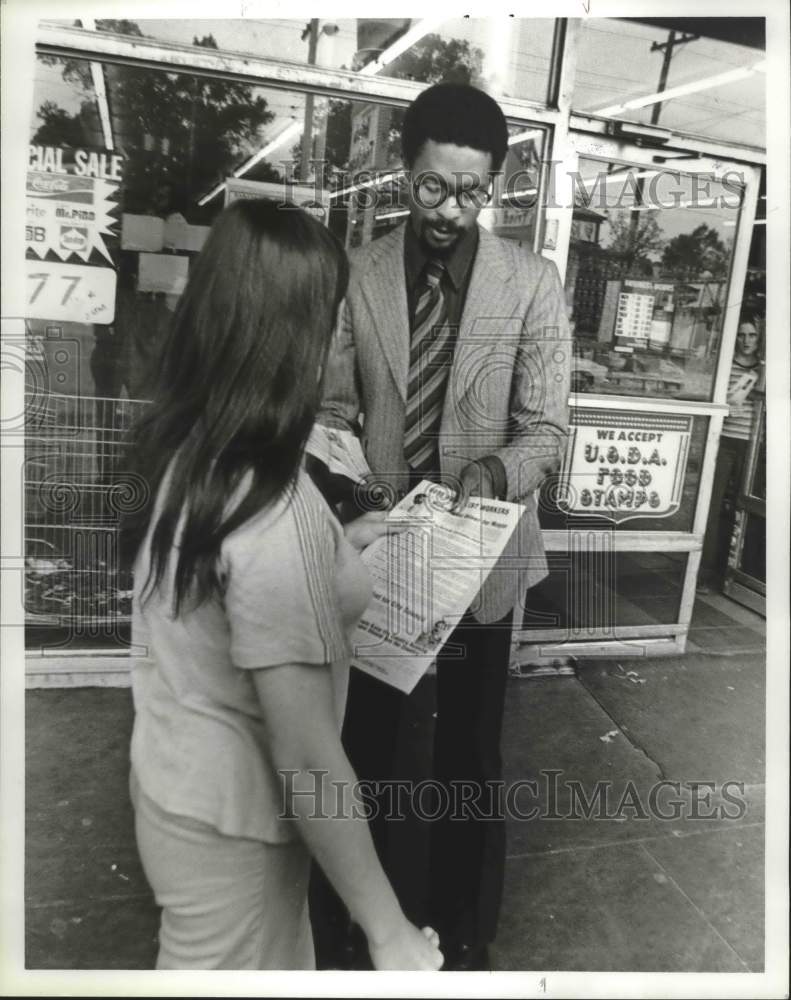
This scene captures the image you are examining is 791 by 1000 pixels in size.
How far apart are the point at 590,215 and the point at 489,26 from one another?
76 cm

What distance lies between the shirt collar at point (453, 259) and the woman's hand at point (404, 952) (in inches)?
52.3

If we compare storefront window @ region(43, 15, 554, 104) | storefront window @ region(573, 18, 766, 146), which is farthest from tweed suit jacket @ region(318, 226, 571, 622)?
storefront window @ region(573, 18, 766, 146)

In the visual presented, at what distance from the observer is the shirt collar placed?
1831 millimetres

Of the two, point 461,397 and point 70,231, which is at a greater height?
point 70,231

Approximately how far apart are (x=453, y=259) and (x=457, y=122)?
0.99 feet

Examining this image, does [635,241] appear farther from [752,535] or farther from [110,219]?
[110,219]

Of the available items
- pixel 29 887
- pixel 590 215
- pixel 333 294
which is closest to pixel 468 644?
pixel 333 294

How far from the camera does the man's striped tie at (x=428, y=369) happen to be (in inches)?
72.4

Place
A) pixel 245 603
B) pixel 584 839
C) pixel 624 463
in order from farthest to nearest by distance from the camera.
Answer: pixel 624 463, pixel 584 839, pixel 245 603

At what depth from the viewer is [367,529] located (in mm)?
1789

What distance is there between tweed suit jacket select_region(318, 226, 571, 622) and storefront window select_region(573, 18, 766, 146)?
584 mm

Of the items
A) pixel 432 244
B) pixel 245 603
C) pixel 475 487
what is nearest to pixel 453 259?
pixel 432 244

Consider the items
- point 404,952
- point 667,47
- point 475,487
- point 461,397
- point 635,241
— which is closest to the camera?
point 404,952

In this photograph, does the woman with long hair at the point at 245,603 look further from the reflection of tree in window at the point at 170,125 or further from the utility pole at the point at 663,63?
the utility pole at the point at 663,63
